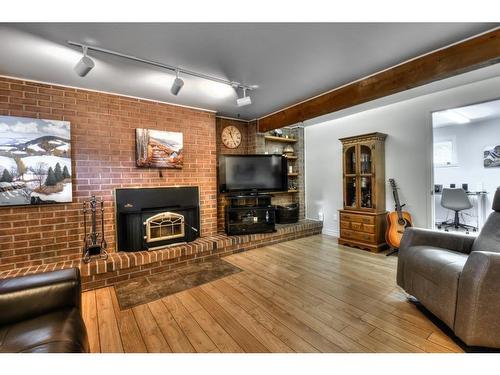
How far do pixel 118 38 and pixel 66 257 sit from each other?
2.36 meters

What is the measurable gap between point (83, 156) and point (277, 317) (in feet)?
8.95

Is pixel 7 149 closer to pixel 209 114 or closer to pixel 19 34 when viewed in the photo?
pixel 19 34

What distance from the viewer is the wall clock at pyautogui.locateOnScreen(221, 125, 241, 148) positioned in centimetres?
400

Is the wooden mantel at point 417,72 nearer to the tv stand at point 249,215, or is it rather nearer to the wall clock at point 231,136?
the wall clock at point 231,136

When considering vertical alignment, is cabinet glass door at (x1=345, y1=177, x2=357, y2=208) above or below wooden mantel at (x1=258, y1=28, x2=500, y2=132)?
below

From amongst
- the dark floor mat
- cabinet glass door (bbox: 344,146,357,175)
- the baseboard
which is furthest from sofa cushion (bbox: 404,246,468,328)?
the baseboard

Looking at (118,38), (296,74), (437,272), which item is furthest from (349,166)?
(118,38)

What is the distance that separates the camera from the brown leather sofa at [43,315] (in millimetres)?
961

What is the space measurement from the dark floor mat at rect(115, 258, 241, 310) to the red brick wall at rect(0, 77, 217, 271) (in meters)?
0.71

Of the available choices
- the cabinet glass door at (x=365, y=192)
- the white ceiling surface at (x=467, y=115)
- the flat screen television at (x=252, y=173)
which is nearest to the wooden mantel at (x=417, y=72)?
the flat screen television at (x=252, y=173)

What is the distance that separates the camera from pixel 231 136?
160 inches

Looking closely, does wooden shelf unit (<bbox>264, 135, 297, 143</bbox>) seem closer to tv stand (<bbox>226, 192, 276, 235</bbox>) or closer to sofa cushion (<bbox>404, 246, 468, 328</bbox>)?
tv stand (<bbox>226, 192, 276, 235</bbox>)

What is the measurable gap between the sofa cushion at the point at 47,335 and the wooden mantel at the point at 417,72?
298 cm

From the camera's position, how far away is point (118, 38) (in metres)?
1.72
